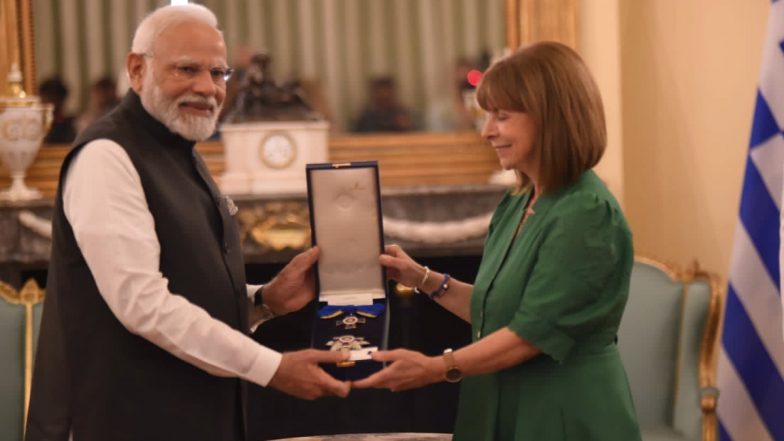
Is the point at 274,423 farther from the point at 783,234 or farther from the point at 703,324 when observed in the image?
the point at 783,234

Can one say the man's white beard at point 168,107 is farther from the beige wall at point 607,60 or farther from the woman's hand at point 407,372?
the beige wall at point 607,60

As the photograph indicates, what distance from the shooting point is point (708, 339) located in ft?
11.8

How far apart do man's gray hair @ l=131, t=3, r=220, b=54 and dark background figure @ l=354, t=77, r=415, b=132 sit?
8.50 feet

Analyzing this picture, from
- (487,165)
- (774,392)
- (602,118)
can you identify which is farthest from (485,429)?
(487,165)

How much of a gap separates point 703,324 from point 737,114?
165 centimetres

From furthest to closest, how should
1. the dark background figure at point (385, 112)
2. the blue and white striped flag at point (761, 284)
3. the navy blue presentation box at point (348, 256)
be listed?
the dark background figure at point (385, 112) → the blue and white striped flag at point (761, 284) → the navy blue presentation box at point (348, 256)

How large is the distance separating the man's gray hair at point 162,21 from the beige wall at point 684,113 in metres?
2.81

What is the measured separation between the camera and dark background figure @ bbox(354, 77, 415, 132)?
196 inches

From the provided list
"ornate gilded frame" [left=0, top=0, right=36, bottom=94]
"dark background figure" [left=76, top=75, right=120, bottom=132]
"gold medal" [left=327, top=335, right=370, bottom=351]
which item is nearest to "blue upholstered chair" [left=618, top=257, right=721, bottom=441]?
"gold medal" [left=327, top=335, right=370, bottom=351]

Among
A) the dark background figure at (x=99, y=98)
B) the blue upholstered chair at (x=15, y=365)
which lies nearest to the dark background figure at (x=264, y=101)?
the dark background figure at (x=99, y=98)

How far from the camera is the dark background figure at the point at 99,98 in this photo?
4.90 metres

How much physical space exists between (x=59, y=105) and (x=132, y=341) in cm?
291

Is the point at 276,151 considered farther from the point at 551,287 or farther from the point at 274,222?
the point at 551,287

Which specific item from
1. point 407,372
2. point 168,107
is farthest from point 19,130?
point 407,372
